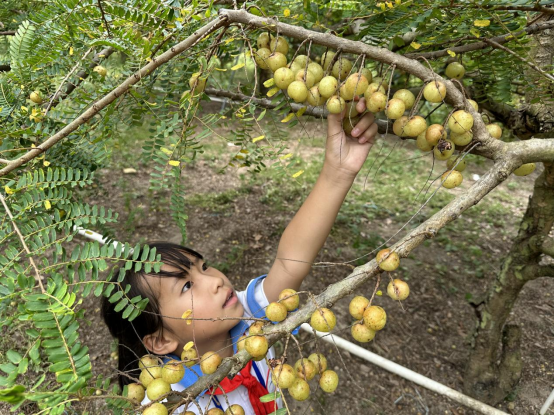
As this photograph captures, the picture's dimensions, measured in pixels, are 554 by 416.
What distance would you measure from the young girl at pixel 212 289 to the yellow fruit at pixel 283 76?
1.08 feet

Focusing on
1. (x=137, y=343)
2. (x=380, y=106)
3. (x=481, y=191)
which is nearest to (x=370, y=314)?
(x=481, y=191)

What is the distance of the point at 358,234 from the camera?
15.1ft

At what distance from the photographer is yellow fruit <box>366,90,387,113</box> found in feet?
3.57

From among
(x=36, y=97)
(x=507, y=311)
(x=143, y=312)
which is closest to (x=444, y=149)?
(x=143, y=312)

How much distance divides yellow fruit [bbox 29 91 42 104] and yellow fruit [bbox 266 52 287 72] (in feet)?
3.13

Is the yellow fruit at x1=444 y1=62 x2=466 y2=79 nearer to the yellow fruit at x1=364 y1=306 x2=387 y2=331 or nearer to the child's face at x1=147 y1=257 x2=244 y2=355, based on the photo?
the yellow fruit at x1=364 y1=306 x2=387 y2=331

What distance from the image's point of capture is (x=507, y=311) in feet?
7.55

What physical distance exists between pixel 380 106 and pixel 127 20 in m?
0.82

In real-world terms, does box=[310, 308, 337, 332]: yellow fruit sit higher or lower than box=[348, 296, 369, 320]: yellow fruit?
higher

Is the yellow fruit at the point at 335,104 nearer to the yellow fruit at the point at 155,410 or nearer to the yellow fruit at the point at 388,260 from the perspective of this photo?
the yellow fruit at the point at 388,260

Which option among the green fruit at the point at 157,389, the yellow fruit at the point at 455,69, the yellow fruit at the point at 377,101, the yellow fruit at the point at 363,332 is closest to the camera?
the green fruit at the point at 157,389

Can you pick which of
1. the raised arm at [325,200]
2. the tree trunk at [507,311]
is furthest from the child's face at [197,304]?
the tree trunk at [507,311]

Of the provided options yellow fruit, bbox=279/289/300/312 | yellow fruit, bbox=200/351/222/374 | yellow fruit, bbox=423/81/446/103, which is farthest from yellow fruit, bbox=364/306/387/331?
yellow fruit, bbox=423/81/446/103

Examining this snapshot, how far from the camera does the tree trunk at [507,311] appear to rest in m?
2.11
